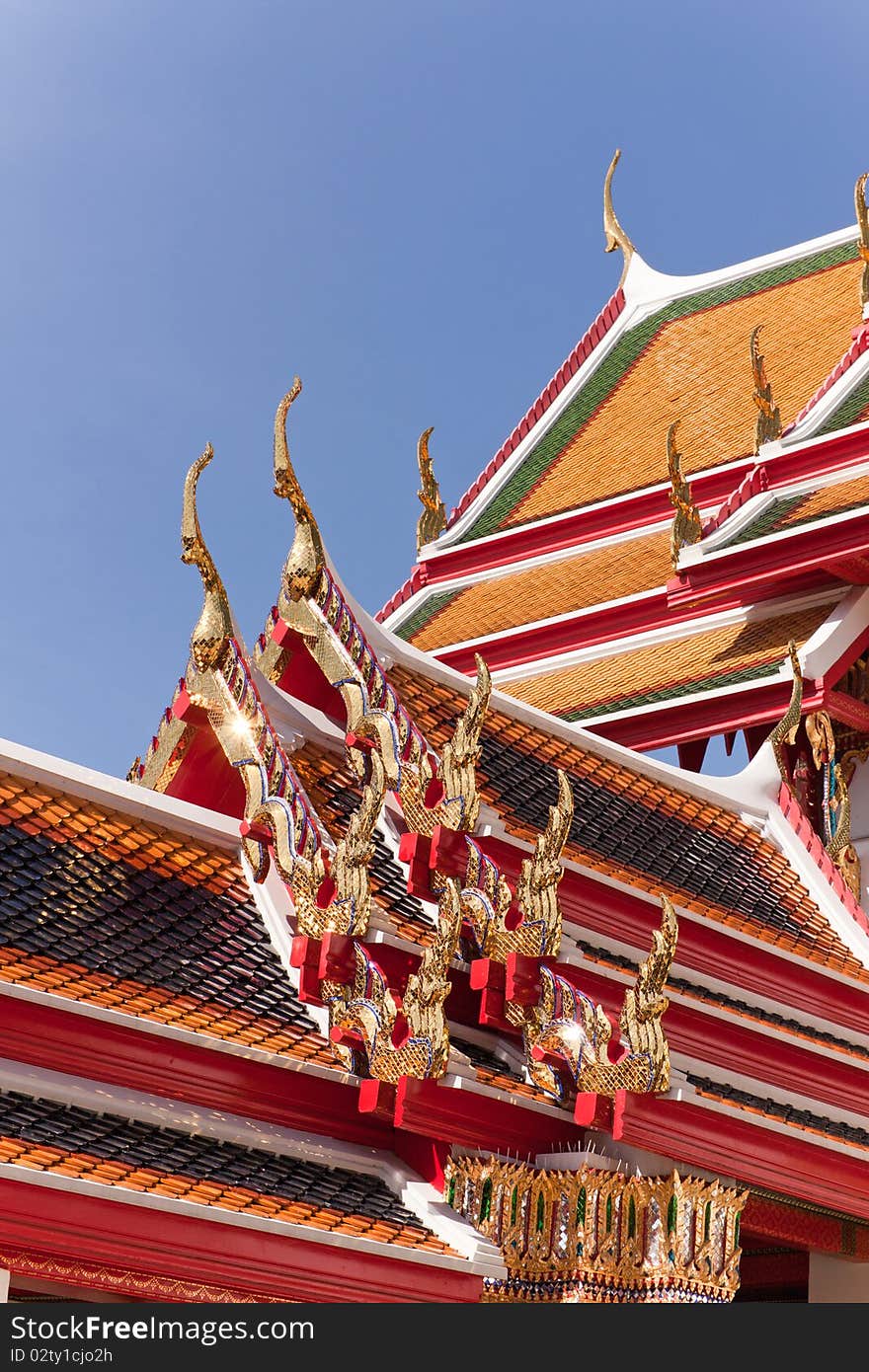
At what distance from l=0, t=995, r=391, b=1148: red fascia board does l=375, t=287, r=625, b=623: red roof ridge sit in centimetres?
930

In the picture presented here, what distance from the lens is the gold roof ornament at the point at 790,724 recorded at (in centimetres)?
1093

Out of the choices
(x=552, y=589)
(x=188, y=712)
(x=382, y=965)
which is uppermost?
(x=552, y=589)

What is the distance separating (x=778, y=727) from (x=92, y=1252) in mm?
6349

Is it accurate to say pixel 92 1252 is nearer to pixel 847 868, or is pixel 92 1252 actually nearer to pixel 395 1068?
pixel 395 1068

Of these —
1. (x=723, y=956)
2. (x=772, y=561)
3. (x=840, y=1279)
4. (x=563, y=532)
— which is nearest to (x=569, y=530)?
(x=563, y=532)

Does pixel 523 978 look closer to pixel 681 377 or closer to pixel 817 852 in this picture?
pixel 817 852

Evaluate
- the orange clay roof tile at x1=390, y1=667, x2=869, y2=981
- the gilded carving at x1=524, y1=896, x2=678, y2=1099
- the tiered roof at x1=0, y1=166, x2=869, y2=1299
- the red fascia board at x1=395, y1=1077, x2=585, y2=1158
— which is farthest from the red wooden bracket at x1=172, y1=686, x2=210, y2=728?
the red fascia board at x1=395, y1=1077, x2=585, y2=1158

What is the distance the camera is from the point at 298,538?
8.46m

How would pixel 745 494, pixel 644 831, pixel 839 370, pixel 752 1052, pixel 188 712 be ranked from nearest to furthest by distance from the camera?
pixel 188 712, pixel 752 1052, pixel 644 831, pixel 745 494, pixel 839 370

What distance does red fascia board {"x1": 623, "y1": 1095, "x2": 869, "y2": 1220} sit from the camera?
7016mm

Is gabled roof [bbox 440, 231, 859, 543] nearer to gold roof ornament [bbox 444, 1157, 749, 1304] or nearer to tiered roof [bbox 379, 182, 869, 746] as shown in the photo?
tiered roof [bbox 379, 182, 869, 746]

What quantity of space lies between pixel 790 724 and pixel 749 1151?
392 centimetres

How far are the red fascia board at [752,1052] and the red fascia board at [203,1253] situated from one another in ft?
5.33

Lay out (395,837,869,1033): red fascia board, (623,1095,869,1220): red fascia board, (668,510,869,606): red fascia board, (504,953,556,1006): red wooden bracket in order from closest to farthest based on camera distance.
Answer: (623,1095,869,1220): red fascia board < (504,953,556,1006): red wooden bracket < (395,837,869,1033): red fascia board < (668,510,869,606): red fascia board
